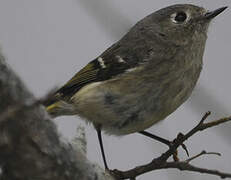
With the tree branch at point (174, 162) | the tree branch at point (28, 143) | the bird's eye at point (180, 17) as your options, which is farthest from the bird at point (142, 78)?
the tree branch at point (28, 143)

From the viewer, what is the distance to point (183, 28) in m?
3.91

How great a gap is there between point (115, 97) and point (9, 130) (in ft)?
6.24

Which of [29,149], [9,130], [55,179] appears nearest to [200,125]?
[55,179]

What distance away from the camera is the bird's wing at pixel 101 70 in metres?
3.72

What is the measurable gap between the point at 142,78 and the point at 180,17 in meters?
0.86

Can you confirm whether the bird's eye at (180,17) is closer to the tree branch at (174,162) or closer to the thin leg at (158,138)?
the thin leg at (158,138)

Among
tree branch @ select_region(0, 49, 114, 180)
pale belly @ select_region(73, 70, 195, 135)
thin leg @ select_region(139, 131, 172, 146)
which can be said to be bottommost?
thin leg @ select_region(139, 131, 172, 146)

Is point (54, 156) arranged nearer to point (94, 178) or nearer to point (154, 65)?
point (94, 178)

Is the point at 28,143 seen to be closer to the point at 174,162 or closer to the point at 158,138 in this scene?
the point at 174,162

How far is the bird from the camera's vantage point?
10.9 feet

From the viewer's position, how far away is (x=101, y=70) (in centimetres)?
378

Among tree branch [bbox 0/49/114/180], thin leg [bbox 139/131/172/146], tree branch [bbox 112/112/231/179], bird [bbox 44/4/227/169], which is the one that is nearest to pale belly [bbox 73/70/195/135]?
bird [bbox 44/4/227/169]

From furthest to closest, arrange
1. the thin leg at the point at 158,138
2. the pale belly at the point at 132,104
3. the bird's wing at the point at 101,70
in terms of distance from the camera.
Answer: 1. the bird's wing at the point at 101,70
2. the thin leg at the point at 158,138
3. the pale belly at the point at 132,104

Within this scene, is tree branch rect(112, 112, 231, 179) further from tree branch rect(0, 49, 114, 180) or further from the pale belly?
the pale belly
